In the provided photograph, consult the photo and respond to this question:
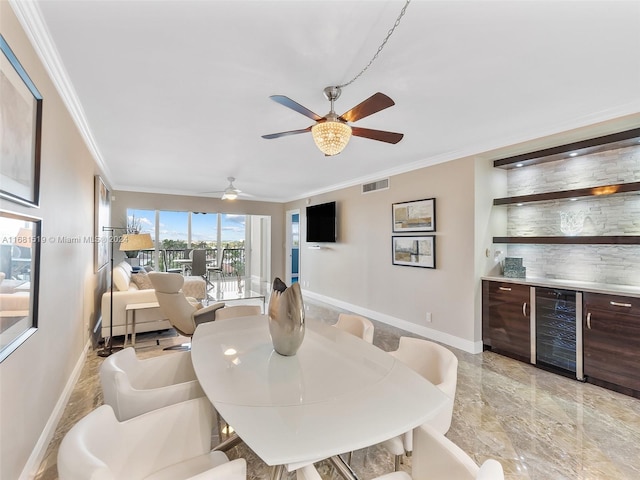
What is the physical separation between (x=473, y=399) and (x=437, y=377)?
1.23m

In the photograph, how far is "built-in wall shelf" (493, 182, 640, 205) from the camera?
278 cm

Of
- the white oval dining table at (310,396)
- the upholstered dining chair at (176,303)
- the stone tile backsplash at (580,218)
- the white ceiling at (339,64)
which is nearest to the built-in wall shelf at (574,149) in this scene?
the stone tile backsplash at (580,218)

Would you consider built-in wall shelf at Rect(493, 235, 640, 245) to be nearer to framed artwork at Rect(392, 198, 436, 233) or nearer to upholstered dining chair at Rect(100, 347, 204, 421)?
framed artwork at Rect(392, 198, 436, 233)

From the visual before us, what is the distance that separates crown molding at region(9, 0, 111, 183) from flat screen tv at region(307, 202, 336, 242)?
4137 millimetres

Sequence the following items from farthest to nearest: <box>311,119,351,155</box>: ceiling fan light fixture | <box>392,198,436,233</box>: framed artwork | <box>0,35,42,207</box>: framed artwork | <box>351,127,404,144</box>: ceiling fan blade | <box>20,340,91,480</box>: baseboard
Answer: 1. <box>392,198,436,233</box>: framed artwork
2. <box>351,127,404,144</box>: ceiling fan blade
3. <box>311,119,351,155</box>: ceiling fan light fixture
4. <box>20,340,91,480</box>: baseboard
5. <box>0,35,42,207</box>: framed artwork

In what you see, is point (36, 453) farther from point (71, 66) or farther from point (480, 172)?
point (480, 172)

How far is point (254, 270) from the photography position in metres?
9.38

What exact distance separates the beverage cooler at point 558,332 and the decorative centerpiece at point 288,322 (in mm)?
2939

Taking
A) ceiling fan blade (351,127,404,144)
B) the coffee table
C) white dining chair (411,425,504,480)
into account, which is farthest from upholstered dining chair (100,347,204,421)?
the coffee table

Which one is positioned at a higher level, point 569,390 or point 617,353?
point 617,353

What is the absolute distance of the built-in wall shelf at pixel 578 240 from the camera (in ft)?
9.01

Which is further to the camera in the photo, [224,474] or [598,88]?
[598,88]

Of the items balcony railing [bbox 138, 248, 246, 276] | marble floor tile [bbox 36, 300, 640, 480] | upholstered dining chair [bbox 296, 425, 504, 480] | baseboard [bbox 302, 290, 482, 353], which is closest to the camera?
upholstered dining chair [bbox 296, 425, 504, 480]

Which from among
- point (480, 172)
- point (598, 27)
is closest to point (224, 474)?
point (598, 27)
